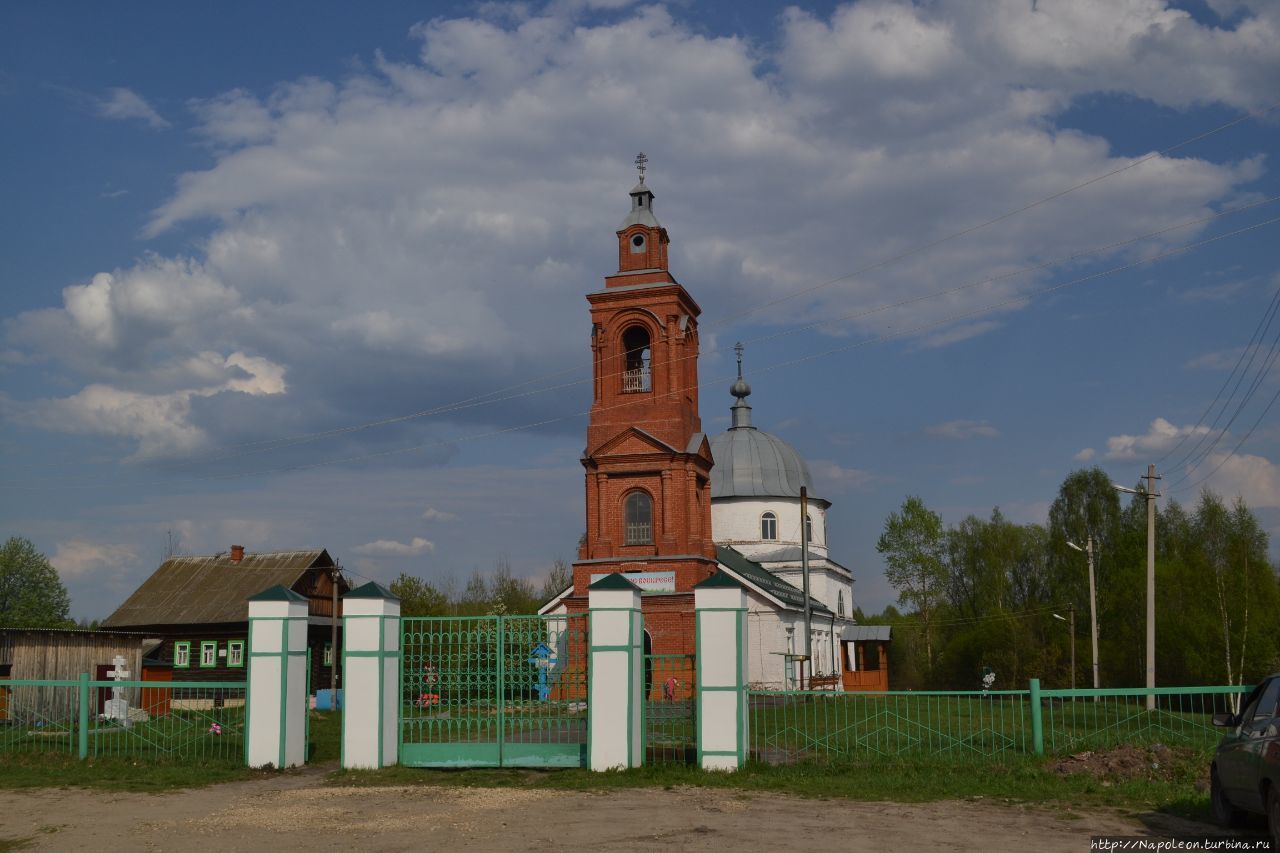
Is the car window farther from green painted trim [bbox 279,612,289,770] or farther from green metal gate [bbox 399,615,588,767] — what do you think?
green painted trim [bbox 279,612,289,770]

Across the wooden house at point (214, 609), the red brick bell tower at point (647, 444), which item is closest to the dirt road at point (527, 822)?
the red brick bell tower at point (647, 444)

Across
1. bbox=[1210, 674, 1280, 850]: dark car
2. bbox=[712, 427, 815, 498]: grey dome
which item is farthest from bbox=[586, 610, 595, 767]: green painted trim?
bbox=[712, 427, 815, 498]: grey dome

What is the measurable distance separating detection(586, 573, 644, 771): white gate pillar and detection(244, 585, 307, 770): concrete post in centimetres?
405

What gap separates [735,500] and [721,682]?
32.8 meters

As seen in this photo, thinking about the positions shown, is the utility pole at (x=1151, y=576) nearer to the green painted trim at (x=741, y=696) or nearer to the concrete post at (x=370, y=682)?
the green painted trim at (x=741, y=696)

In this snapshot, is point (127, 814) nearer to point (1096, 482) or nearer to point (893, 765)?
point (893, 765)

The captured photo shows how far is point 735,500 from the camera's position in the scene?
46562 millimetres

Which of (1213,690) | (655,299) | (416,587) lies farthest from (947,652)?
(1213,690)

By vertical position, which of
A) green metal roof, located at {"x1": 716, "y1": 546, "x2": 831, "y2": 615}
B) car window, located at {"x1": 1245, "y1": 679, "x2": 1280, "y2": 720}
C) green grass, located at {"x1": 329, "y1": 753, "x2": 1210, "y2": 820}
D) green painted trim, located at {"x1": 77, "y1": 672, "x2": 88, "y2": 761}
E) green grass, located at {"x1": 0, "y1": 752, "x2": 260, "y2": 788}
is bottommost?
green grass, located at {"x1": 0, "y1": 752, "x2": 260, "y2": 788}

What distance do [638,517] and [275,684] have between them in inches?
753

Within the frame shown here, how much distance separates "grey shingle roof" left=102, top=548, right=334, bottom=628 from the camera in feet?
123

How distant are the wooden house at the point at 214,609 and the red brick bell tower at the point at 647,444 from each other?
381 inches

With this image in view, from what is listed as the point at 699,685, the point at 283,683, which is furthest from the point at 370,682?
the point at 699,685

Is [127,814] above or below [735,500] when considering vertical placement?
below
